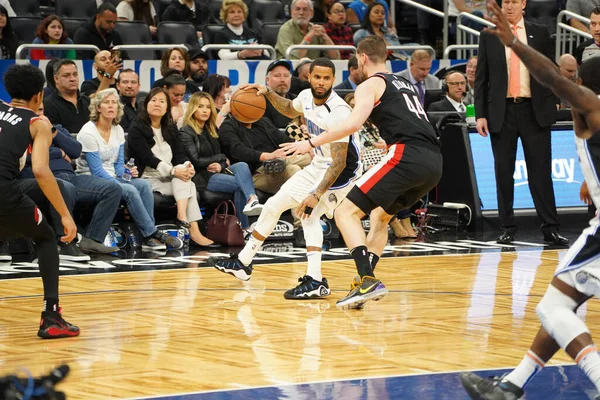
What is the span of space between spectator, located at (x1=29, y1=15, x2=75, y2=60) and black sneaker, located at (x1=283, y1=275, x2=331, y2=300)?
5.49 meters

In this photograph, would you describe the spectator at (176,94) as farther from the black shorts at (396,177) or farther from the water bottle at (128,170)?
the black shorts at (396,177)

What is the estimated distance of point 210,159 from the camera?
11266mm

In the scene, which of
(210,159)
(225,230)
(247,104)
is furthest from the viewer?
(210,159)

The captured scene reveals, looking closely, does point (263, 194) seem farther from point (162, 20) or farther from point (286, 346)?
point (286, 346)

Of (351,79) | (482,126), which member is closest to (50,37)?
(351,79)

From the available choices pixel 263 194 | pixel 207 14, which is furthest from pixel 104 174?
pixel 207 14

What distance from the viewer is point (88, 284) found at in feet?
28.2

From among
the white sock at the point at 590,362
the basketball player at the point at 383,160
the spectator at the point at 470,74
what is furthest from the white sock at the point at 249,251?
the spectator at the point at 470,74

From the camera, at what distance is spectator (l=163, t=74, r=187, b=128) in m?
11.4

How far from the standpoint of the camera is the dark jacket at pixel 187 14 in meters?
14.1

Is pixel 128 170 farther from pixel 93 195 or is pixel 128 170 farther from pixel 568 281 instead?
pixel 568 281

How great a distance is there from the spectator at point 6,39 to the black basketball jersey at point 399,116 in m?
6.03

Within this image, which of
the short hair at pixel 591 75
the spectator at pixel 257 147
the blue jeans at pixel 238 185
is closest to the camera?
the short hair at pixel 591 75

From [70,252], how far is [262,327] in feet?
12.1
